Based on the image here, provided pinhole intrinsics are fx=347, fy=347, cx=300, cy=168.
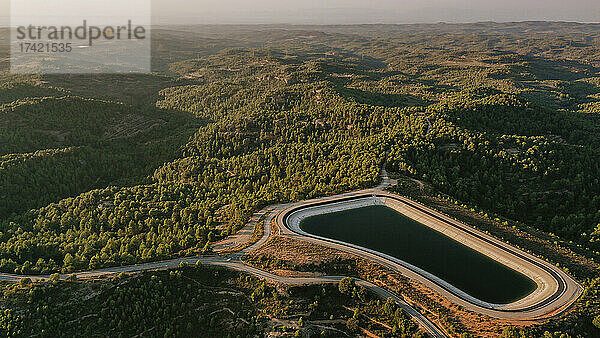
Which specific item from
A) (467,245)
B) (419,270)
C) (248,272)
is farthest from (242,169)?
(467,245)

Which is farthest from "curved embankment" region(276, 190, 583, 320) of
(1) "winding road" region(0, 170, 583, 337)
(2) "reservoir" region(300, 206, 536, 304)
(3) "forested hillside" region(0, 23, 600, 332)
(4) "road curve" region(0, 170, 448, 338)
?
(3) "forested hillside" region(0, 23, 600, 332)

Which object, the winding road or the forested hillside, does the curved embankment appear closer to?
the winding road

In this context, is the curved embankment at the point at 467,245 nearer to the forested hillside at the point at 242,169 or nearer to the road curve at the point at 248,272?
the road curve at the point at 248,272

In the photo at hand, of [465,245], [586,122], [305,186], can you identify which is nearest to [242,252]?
[305,186]

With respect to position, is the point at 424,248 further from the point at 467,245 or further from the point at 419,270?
the point at 467,245

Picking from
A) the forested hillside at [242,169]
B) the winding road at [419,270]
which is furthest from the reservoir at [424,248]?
the forested hillside at [242,169]

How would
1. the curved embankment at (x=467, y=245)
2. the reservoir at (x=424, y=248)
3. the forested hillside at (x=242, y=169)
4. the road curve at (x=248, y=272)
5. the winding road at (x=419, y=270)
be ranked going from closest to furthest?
the road curve at (x=248, y=272), the winding road at (x=419, y=270), the curved embankment at (x=467, y=245), the reservoir at (x=424, y=248), the forested hillside at (x=242, y=169)

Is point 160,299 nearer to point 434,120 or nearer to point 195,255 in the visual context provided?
point 195,255
